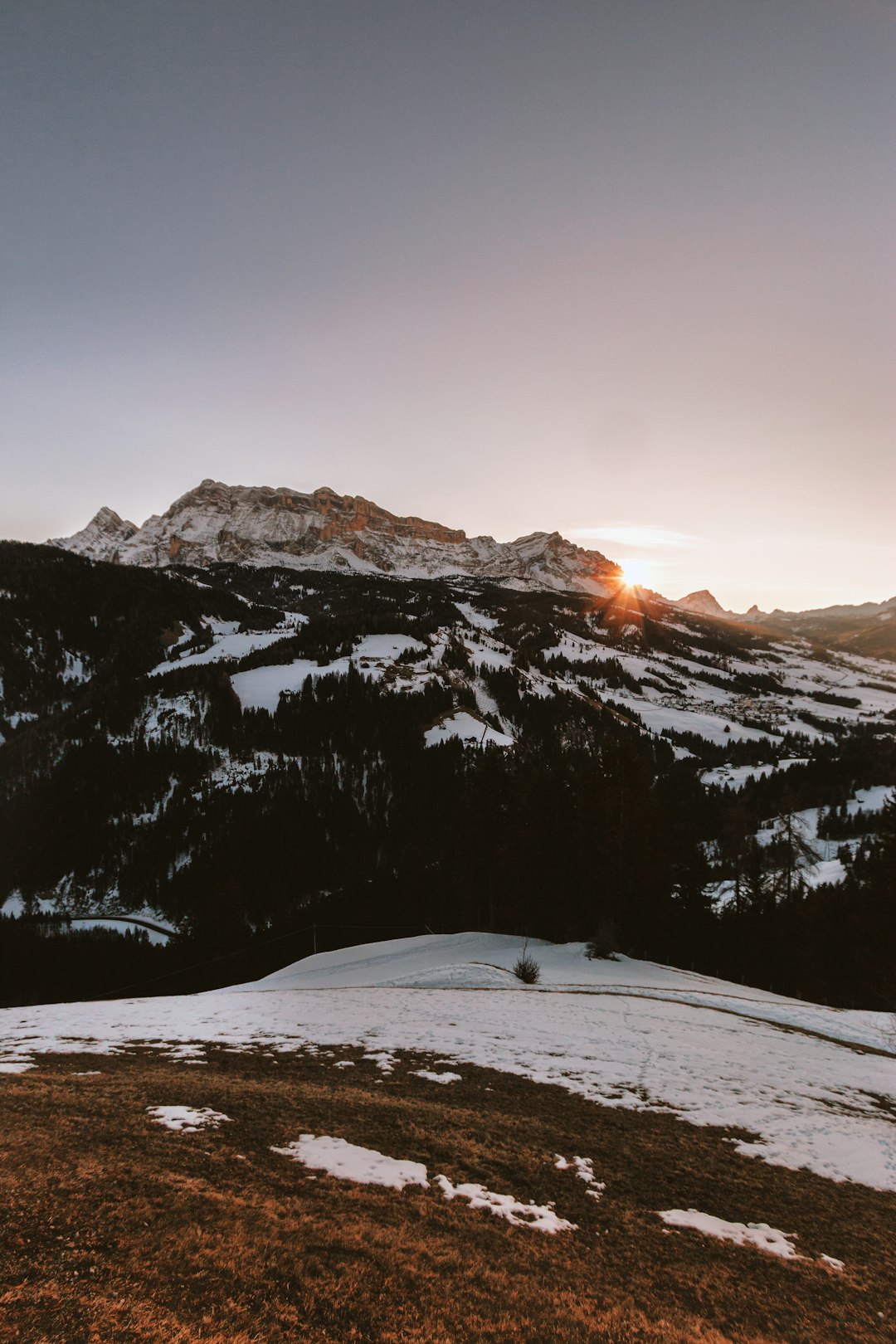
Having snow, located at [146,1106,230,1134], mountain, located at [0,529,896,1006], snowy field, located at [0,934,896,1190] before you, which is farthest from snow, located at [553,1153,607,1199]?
mountain, located at [0,529,896,1006]

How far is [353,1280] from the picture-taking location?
450cm

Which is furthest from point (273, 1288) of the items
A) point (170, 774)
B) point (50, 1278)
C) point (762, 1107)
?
point (170, 774)

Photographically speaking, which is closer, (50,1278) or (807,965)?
(50,1278)

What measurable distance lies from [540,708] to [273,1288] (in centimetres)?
17019

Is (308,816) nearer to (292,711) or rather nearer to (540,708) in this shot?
(292,711)

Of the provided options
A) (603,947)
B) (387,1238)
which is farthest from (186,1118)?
(603,947)

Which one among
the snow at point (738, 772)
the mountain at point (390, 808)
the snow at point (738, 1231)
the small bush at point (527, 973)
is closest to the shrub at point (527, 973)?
the small bush at point (527, 973)

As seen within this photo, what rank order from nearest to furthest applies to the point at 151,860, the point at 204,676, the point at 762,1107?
the point at 762,1107 → the point at 151,860 → the point at 204,676

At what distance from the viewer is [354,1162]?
22.8 ft

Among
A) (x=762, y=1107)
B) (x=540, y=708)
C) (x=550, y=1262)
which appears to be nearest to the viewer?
(x=550, y=1262)

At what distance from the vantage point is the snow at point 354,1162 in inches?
258

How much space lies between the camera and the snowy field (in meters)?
10.4

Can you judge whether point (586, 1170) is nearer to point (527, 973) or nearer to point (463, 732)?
point (527, 973)

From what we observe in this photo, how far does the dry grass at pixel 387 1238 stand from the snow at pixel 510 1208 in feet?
0.49
